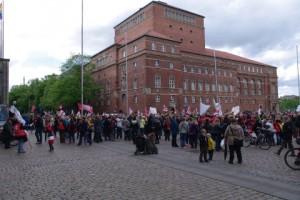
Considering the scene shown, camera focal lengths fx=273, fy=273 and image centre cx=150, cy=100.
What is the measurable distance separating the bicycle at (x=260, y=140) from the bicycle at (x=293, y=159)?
489cm

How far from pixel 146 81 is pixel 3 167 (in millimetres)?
44094

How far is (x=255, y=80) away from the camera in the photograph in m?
91.3

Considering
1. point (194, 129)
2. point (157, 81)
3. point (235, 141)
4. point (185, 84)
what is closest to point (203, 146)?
point (235, 141)

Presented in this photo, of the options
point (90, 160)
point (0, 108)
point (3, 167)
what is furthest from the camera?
point (0, 108)

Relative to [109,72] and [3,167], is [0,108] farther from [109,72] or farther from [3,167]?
[109,72]

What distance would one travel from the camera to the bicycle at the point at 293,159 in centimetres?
974

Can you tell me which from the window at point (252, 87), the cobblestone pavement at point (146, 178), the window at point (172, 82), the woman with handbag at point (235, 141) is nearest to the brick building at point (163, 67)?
the window at point (172, 82)

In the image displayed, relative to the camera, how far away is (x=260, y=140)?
50.6 ft

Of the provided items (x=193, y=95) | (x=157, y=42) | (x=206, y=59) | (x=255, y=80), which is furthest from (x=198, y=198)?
(x=255, y=80)

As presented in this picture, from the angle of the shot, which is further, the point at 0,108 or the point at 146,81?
the point at 146,81

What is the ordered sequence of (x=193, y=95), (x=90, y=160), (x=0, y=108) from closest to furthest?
(x=90, y=160), (x=0, y=108), (x=193, y=95)

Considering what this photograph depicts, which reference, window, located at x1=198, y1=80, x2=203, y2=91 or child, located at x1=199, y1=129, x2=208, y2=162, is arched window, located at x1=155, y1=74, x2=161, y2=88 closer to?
window, located at x1=198, y1=80, x2=203, y2=91

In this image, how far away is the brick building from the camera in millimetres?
55438

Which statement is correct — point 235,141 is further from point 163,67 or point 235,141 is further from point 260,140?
point 163,67
